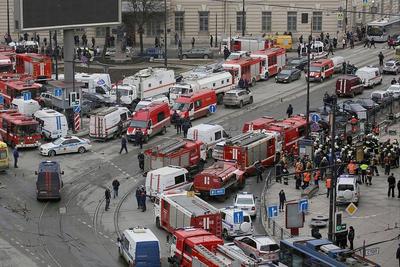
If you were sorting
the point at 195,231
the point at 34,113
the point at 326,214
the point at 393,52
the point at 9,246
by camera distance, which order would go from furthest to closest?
the point at 393,52, the point at 34,113, the point at 326,214, the point at 9,246, the point at 195,231

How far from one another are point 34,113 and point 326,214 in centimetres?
2651

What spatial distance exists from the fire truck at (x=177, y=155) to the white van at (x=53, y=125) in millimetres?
9298

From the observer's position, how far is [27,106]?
72.8m

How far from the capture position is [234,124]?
73.1 metres

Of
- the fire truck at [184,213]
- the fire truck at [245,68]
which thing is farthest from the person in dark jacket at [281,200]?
the fire truck at [245,68]

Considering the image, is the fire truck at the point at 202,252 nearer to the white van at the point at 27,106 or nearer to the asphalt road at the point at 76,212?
the asphalt road at the point at 76,212

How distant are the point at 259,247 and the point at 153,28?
7050 cm

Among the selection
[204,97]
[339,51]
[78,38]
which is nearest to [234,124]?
[204,97]

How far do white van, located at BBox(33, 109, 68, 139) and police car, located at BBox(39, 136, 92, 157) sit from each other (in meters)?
2.27

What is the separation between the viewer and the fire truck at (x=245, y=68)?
276 feet

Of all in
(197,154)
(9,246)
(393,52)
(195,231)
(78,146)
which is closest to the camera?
(195,231)

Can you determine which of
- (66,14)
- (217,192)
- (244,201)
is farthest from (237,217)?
(66,14)

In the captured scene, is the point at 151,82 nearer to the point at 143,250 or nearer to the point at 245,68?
the point at 245,68

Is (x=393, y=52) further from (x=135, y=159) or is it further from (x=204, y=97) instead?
(x=135, y=159)
